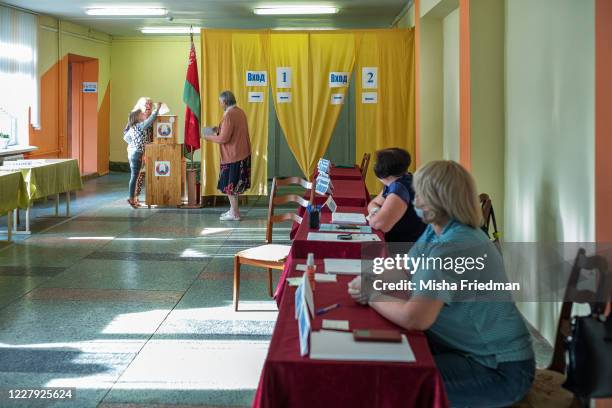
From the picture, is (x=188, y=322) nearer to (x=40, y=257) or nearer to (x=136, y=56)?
(x=40, y=257)

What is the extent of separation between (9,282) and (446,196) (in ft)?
15.7

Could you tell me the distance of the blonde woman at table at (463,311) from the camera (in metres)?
2.51

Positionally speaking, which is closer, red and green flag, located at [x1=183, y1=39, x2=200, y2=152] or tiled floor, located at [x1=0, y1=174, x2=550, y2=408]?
tiled floor, located at [x1=0, y1=174, x2=550, y2=408]

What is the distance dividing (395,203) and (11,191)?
4753 mm

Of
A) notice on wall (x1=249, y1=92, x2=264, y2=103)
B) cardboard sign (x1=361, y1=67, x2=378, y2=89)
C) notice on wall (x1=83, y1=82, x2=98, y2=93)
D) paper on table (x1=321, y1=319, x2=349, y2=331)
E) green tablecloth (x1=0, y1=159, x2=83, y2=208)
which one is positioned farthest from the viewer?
notice on wall (x1=83, y1=82, x2=98, y2=93)

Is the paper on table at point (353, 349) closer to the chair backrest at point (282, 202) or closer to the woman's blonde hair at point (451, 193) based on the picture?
the woman's blonde hair at point (451, 193)

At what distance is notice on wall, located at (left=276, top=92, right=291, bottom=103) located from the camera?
36.8 ft

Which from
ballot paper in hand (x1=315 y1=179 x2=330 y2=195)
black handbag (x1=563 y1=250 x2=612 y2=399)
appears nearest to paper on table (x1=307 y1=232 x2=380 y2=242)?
ballot paper in hand (x1=315 y1=179 x2=330 y2=195)

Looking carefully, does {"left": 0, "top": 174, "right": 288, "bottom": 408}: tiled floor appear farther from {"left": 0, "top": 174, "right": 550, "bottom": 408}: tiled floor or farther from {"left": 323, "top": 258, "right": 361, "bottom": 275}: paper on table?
{"left": 323, "top": 258, "right": 361, "bottom": 275}: paper on table

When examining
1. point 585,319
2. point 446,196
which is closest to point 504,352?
point 585,319

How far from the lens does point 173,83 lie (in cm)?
1628

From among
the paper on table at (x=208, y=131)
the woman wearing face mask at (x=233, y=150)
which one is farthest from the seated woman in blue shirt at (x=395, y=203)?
the paper on table at (x=208, y=131)

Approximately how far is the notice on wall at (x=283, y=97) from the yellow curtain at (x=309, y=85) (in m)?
0.02

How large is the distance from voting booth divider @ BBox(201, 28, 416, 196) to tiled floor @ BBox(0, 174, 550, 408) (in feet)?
7.52
